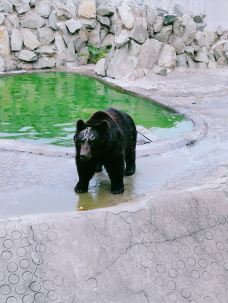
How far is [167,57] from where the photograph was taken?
14266 mm

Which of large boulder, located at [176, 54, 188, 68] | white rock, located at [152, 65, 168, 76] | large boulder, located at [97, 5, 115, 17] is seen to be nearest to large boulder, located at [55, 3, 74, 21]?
large boulder, located at [97, 5, 115, 17]

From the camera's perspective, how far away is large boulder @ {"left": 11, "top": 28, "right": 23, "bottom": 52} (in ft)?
52.3

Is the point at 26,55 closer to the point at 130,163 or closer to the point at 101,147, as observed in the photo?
the point at 130,163

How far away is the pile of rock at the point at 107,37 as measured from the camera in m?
14.0

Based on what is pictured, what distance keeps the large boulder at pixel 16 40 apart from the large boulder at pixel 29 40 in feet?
0.49

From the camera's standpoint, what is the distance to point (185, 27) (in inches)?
591

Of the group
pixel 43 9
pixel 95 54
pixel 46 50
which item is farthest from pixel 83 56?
pixel 43 9

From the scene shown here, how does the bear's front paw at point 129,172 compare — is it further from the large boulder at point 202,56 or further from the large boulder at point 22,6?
the large boulder at point 22,6

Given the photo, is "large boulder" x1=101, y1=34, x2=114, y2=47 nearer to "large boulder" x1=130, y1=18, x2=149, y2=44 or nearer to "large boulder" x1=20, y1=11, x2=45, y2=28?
"large boulder" x1=20, y1=11, x2=45, y2=28

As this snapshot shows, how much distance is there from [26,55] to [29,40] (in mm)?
631

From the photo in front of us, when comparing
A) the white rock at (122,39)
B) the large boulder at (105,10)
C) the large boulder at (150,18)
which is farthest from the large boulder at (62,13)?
the large boulder at (150,18)

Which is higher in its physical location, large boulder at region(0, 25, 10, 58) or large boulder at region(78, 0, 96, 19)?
large boulder at region(78, 0, 96, 19)

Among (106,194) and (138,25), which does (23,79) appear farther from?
(106,194)

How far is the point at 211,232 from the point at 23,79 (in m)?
10.6
